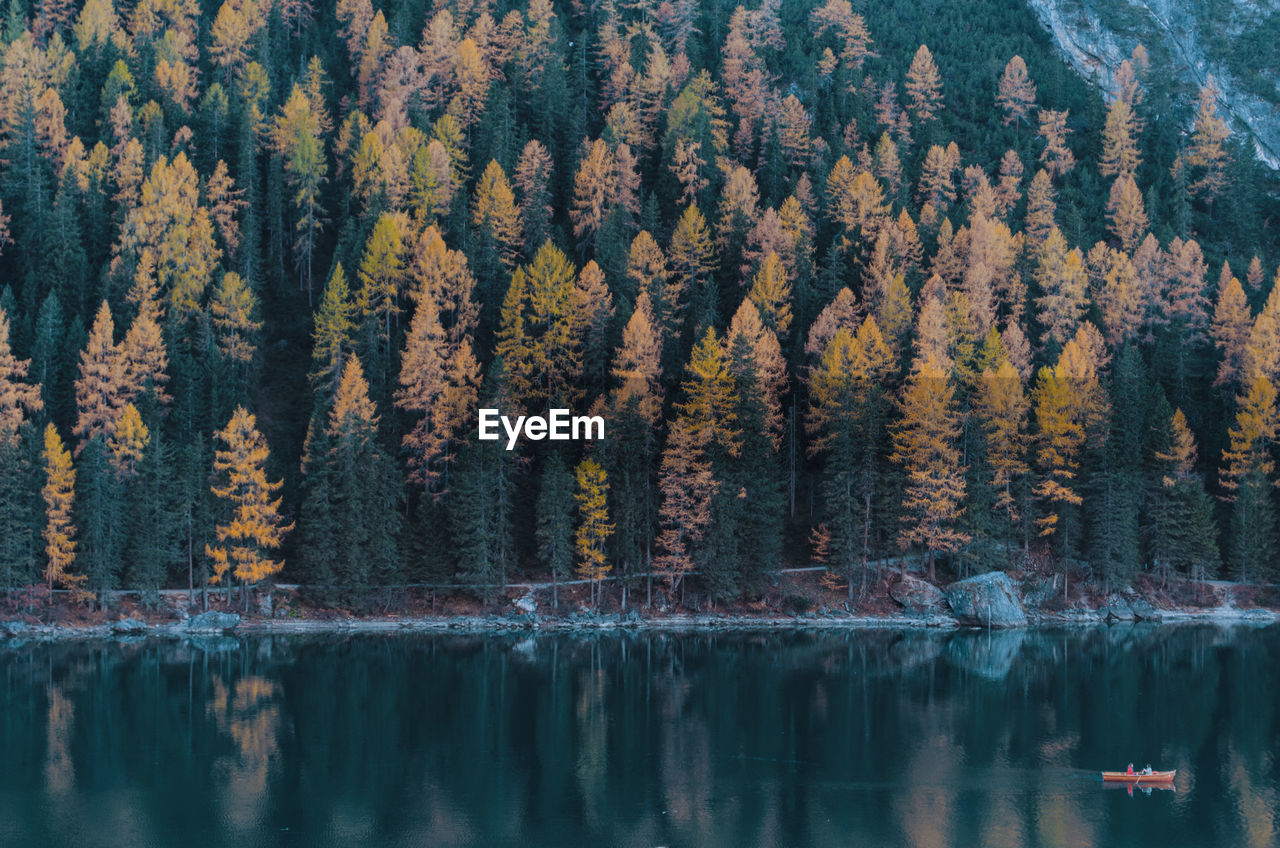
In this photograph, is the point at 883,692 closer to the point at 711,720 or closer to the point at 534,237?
the point at 711,720

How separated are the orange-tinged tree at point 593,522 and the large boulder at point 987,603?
23.6 m

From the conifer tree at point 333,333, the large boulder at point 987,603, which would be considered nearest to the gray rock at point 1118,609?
the large boulder at point 987,603

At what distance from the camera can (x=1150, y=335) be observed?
99.3 metres

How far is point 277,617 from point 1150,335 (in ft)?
237

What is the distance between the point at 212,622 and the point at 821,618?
39022 mm

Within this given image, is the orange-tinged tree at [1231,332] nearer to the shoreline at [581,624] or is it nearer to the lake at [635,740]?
the shoreline at [581,624]

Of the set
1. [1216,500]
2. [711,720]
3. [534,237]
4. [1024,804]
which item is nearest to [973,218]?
[1216,500]

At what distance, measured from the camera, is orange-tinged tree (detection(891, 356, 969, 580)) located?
80375 mm

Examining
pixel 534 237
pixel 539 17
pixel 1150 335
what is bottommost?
pixel 1150 335

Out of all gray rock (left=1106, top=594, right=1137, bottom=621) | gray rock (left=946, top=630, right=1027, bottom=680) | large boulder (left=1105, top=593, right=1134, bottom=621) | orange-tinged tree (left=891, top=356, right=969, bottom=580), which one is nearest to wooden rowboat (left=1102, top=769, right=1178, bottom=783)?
gray rock (left=946, top=630, right=1027, bottom=680)

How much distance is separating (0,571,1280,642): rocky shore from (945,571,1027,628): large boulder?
7 centimetres

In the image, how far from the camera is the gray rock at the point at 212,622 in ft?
243

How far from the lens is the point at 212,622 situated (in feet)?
244

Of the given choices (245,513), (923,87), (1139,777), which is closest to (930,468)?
(1139,777)
